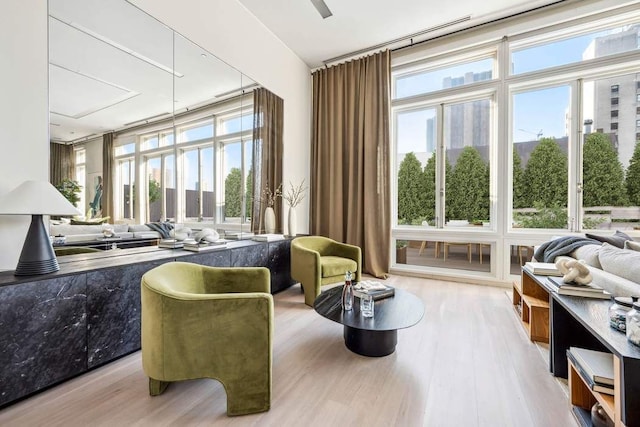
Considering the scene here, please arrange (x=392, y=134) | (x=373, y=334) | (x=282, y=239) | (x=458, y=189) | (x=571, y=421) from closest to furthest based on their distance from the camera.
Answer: (x=571, y=421)
(x=373, y=334)
(x=282, y=239)
(x=458, y=189)
(x=392, y=134)

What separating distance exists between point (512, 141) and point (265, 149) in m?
3.17

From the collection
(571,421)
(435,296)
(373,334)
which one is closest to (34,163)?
(373,334)

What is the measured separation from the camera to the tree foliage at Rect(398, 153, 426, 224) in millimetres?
4086

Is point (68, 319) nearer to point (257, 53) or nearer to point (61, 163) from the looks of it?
point (61, 163)

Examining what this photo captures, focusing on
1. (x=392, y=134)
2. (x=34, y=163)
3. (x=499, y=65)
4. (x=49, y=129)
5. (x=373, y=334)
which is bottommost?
(x=373, y=334)

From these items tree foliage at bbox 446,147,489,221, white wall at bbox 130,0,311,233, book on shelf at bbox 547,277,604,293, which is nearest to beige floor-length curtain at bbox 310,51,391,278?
white wall at bbox 130,0,311,233

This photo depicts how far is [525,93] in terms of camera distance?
3.51m

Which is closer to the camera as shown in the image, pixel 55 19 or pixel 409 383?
pixel 409 383

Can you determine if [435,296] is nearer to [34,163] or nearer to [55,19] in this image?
[34,163]

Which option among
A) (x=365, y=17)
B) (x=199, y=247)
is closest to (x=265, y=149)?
(x=199, y=247)

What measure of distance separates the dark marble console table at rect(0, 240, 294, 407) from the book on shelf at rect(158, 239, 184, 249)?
35cm

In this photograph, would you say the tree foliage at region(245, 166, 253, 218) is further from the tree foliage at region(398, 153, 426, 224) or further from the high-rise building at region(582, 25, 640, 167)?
the high-rise building at region(582, 25, 640, 167)

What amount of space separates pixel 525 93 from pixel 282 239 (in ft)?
11.8

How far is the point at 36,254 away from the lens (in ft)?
5.00
